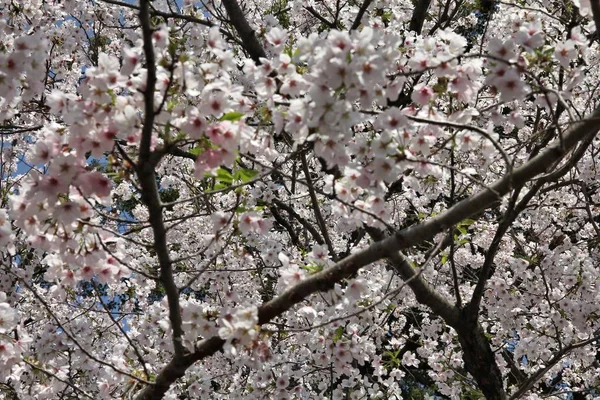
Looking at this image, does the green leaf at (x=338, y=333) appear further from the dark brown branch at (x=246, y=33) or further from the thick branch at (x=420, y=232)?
the dark brown branch at (x=246, y=33)

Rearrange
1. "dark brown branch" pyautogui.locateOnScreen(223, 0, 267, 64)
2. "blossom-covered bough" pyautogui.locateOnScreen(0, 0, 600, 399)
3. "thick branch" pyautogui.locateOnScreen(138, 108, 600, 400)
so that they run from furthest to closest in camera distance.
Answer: "dark brown branch" pyautogui.locateOnScreen(223, 0, 267, 64) → "thick branch" pyautogui.locateOnScreen(138, 108, 600, 400) → "blossom-covered bough" pyautogui.locateOnScreen(0, 0, 600, 399)

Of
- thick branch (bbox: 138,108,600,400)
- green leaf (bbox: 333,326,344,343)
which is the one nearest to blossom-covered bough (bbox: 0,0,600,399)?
thick branch (bbox: 138,108,600,400)

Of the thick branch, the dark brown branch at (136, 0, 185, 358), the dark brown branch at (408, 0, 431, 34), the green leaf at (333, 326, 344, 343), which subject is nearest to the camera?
the dark brown branch at (136, 0, 185, 358)

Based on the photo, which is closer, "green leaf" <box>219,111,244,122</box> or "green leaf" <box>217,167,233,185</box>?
"green leaf" <box>219,111,244,122</box>

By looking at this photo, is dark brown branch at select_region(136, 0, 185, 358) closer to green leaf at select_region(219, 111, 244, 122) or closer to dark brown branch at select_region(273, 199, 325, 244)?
green leaf at select_region(219, 111, 244, 122)

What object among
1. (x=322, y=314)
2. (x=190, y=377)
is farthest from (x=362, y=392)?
(x=190, y=377)

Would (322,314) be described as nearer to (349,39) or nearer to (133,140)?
(133,140)

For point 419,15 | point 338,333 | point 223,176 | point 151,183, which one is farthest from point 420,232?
point 419,15

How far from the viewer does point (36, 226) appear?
2492 millimetres

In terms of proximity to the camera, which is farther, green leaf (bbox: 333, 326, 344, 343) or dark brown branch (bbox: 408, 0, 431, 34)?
dark brown branch (bbox: 408, 0, 431, 34)

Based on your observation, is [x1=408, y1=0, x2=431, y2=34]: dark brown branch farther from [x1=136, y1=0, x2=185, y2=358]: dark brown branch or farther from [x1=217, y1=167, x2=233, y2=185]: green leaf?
[x1=136, y1=0, x2=185, y2=358]: dark brown branch

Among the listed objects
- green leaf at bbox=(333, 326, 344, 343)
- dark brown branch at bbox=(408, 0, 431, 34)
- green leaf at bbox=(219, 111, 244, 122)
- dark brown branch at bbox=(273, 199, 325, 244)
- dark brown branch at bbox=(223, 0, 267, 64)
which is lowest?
green leaf at bbox=(219, 111, 244, 122)

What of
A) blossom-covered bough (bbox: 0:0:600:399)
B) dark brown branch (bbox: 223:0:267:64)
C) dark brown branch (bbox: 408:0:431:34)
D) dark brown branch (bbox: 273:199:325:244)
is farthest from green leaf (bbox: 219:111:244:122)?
dark brown branch (bbox: 408:0:431:34)

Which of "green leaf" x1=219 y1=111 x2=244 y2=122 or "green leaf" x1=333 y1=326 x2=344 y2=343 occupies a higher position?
"green leaf" x1=333 y1=326 x2=344 y2=343
